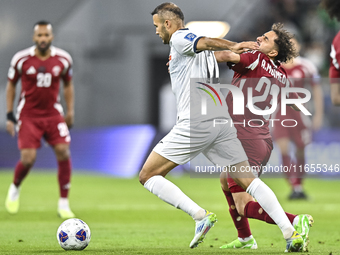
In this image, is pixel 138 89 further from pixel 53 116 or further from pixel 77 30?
pixel 53 116

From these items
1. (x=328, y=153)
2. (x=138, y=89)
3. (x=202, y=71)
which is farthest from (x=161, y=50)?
(x=202, y=71)

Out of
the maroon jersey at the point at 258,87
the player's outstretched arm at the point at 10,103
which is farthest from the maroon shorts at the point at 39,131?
the maroon jersey at the point at 258,87

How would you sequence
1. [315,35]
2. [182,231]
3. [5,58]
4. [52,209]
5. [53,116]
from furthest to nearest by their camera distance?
[5,58], [315,35], [52,209], [53,116], [182,231]

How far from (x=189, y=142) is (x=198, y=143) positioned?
0.08 m

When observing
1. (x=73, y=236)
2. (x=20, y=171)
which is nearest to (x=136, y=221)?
(x=20, y=171)

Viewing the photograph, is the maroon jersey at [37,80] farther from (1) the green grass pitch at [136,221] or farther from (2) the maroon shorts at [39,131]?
(1) the green grass pitch at [136,221]

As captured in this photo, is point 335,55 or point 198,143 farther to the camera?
point 198,143

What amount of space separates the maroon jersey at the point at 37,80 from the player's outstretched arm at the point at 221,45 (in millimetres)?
3982

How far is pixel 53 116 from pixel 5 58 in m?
12.9

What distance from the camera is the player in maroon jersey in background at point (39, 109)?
Result: 8.30m

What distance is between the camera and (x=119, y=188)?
13.0 meters

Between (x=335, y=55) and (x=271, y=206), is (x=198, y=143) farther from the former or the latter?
(x=335, y=55)

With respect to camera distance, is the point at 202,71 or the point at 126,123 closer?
the point at 202,71

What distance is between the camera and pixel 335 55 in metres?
4.20
